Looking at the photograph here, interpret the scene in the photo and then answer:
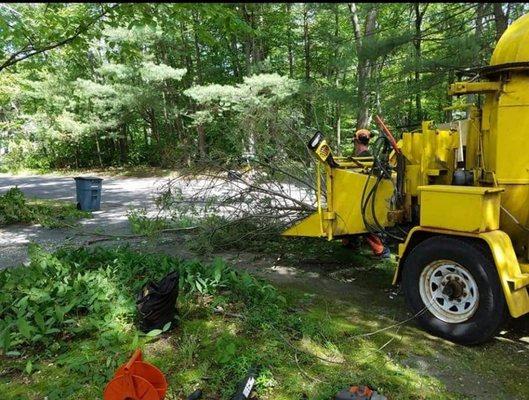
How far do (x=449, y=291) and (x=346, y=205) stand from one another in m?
1.73

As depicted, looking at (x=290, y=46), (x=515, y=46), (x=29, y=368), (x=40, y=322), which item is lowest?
(x=29, y=368)

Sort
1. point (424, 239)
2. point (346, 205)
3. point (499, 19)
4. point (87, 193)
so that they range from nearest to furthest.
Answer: point (424, 239) < point (346, 205) < point (499, 19) < point (87, 193)

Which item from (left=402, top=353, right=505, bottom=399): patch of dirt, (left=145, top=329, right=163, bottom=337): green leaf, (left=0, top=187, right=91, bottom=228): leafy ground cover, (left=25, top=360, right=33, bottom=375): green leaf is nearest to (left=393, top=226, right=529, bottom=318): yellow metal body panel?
(left=402, top=353, right=505, bottom=399): patch of dirt

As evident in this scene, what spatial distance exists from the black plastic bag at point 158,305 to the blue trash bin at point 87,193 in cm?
799

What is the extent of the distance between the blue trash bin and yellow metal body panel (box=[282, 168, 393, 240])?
7510 millimetres

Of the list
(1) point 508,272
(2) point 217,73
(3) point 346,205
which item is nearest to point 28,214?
(3) point 346,205

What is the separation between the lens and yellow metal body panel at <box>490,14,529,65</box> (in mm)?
Result: 3809

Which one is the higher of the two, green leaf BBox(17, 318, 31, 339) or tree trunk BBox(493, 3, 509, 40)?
tree trunk BBox(493, 3, 509, 40)

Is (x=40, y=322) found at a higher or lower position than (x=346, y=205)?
lower

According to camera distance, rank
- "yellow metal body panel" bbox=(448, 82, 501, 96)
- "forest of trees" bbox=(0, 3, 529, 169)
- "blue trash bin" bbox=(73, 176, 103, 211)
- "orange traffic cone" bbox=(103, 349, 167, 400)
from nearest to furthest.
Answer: "orange traffic cone" bbox=(103, 349, 167, 400), "yellow metal body panel" bbox=(448, 82, 501, 96), "forest of trees" bbox=(0, 3, 529, 169), "blue trash bin" bbox=(73, 176, 103, 211)

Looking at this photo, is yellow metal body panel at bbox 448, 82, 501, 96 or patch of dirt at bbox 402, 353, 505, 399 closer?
patch of dirt at bbox 402, 353, 505, 399

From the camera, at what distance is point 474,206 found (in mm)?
3777

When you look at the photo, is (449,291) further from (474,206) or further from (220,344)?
(220,344)

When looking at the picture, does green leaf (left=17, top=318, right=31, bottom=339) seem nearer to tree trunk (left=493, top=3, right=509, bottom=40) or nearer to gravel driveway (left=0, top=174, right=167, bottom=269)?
gravel driveway (left=0, top=174, right=167, bottom=269)
